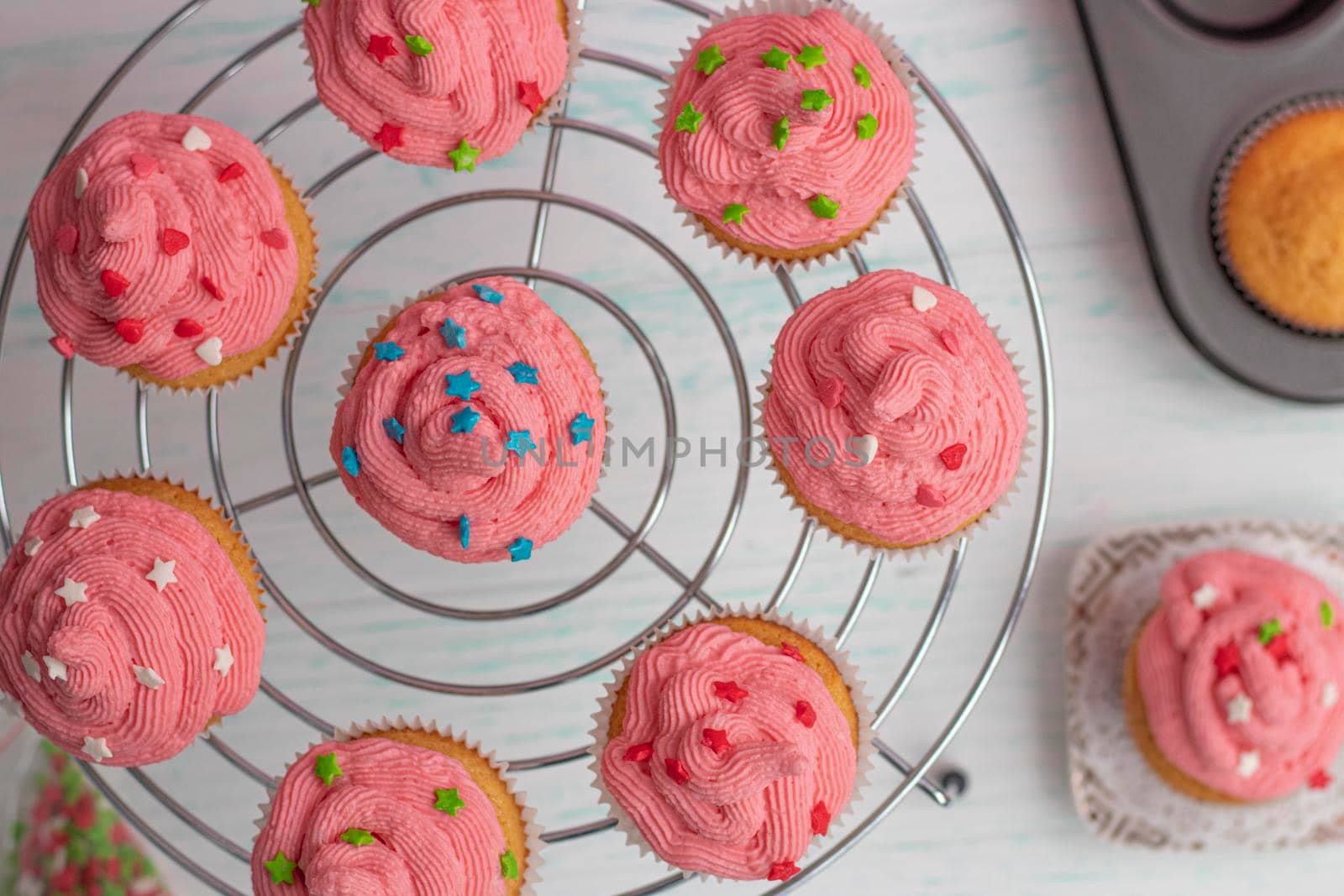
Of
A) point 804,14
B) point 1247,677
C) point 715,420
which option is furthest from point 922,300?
point 1247,677

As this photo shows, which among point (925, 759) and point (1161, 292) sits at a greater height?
point (1161, 292)

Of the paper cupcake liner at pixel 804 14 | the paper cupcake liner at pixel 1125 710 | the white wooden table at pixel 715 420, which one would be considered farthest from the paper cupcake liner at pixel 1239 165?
the paper cupcake liner at pixel 804 14

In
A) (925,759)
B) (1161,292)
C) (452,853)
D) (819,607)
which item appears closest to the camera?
(452,853)

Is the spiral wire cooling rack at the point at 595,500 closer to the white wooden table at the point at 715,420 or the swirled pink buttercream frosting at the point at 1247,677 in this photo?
the white wooden table at the point at 715,420

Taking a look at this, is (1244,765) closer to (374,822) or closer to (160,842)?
(374,822)

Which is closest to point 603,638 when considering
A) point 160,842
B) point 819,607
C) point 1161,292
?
point 819,607

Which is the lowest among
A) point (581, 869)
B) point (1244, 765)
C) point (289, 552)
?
point (581, 869)

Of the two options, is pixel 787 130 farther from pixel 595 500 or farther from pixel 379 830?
pixel 379 830
